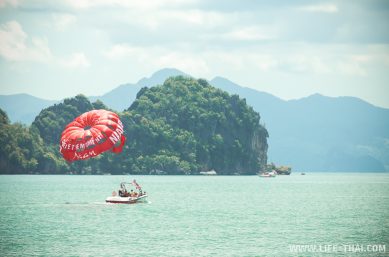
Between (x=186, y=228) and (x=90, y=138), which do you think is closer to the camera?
(x=186, y=228)

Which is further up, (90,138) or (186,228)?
(90,138)

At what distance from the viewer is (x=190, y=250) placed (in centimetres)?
6275

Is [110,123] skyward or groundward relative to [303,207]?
skyward

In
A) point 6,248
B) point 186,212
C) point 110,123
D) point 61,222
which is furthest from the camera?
point 186,212

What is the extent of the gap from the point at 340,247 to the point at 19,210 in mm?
44271

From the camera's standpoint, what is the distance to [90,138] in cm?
8700

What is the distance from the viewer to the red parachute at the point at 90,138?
87000 millimetres

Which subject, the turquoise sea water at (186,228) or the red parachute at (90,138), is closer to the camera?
the turquoise sea water at (186,228)

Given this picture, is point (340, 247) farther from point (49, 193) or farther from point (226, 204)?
point (49, 193)

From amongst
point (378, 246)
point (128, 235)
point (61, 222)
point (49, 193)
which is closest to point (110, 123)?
point (61, 222)

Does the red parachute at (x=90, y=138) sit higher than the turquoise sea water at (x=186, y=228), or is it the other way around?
the red parachute at (x=90, y=138)

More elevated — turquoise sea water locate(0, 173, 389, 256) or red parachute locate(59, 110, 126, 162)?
red parachute locate(59, 110, 126, 162)

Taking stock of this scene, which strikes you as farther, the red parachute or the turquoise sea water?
the red parachute

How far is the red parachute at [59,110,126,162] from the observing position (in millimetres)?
87000
